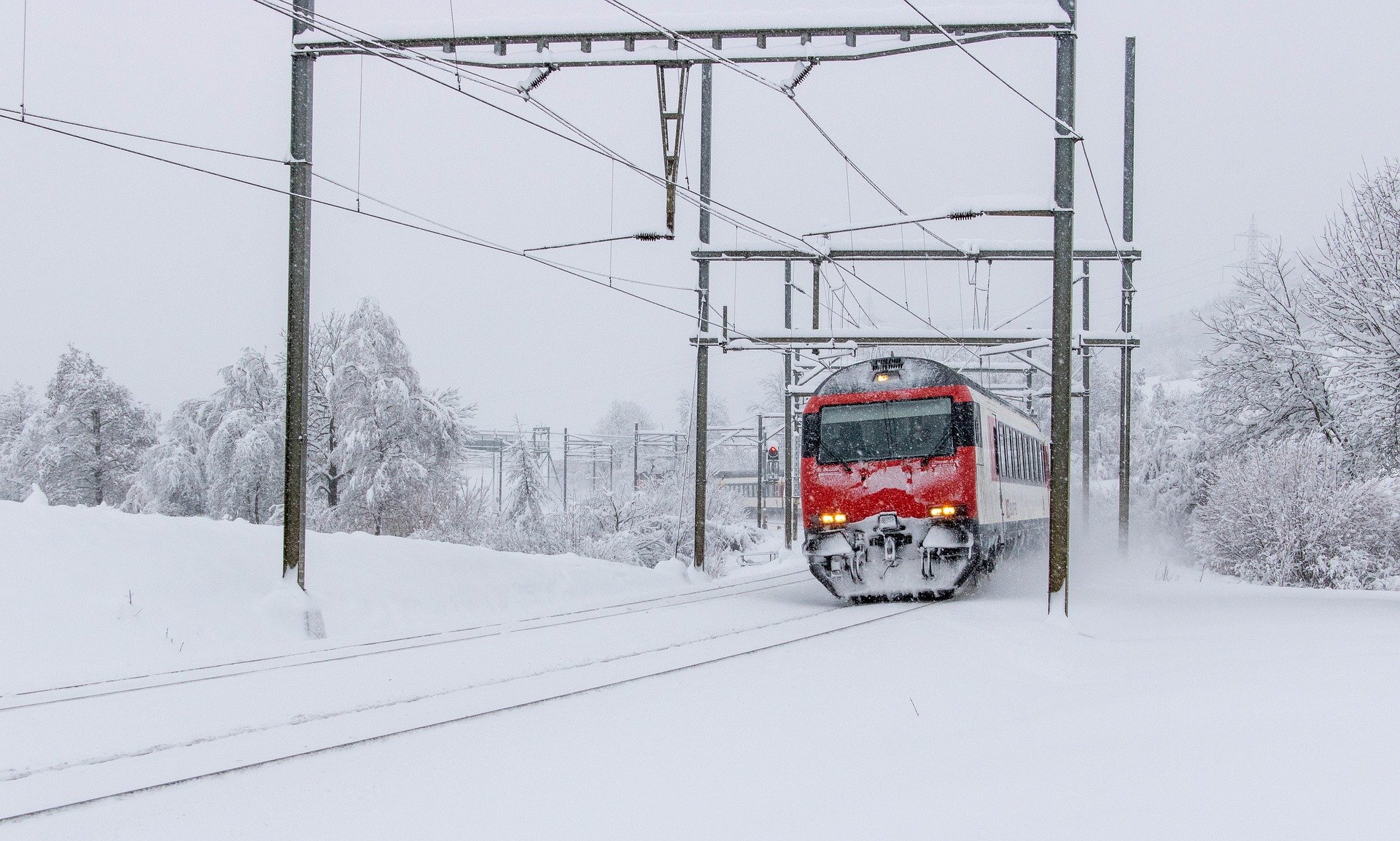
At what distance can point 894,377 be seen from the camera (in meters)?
15.9

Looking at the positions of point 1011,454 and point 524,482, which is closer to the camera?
point 1011,454

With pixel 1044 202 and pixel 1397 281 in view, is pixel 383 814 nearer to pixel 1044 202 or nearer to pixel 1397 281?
pixel 1044 202

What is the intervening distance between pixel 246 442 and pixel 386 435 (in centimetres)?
508

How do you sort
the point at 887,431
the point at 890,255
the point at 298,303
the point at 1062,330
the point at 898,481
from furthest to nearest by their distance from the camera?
1. the point at 890,255
2. the point at 887,431
3. the point at 898,481
4. the point at 1062,330
5. the point at 298,303

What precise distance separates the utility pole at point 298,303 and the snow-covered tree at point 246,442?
91.8 feet

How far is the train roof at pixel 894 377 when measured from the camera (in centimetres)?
1562

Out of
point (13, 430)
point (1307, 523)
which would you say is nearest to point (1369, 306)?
point (1307, 523)

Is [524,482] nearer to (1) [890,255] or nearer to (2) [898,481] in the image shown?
(1) [890,255]

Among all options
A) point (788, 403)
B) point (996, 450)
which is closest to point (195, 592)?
point (996, 450)

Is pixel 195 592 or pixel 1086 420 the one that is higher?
pixel 1086 420

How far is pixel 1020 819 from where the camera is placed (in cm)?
468

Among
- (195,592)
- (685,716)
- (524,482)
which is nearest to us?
(685,716)

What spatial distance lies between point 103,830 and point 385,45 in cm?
916

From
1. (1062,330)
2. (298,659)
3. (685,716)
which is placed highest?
(1062,330)
